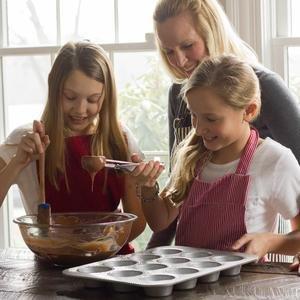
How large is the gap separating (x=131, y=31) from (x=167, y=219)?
1046mm

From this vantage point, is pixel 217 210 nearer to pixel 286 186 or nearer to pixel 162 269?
pixel 286 186

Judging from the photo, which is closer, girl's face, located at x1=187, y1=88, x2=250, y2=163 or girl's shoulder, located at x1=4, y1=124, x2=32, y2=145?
girl's face, located at x1=187, y1=88, x2=250, y2=163

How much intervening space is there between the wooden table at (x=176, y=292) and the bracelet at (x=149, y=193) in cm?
39

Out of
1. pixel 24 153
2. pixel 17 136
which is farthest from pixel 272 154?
pixel 17 136

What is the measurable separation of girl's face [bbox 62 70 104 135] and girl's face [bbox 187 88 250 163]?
1.01 feet

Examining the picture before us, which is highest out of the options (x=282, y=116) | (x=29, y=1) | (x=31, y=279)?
(x=29, y=1)

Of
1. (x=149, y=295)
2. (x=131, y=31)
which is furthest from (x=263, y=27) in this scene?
(x=149, y=295)

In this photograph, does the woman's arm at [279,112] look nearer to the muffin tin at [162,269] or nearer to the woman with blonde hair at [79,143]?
the woman with blonde hair at [79,143]

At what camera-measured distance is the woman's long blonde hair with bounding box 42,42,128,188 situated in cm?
221

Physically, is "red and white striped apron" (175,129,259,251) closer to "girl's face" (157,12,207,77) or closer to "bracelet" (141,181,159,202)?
"bracelet" (141,181,159,202)

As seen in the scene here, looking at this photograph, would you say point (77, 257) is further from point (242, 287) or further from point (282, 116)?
point (282, 116)

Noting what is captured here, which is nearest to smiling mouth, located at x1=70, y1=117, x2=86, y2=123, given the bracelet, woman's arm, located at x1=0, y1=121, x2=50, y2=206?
woman's arm, located at x1=0, y1=121, x2=50, y2=206

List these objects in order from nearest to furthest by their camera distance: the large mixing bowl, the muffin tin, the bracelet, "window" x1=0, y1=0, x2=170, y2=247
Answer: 1. the muffin tin
2. the large mixing bowl
3. the bracelet
4. "window" x1=0, y1=0, x2=170, y2=247

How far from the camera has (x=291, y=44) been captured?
110 inches
